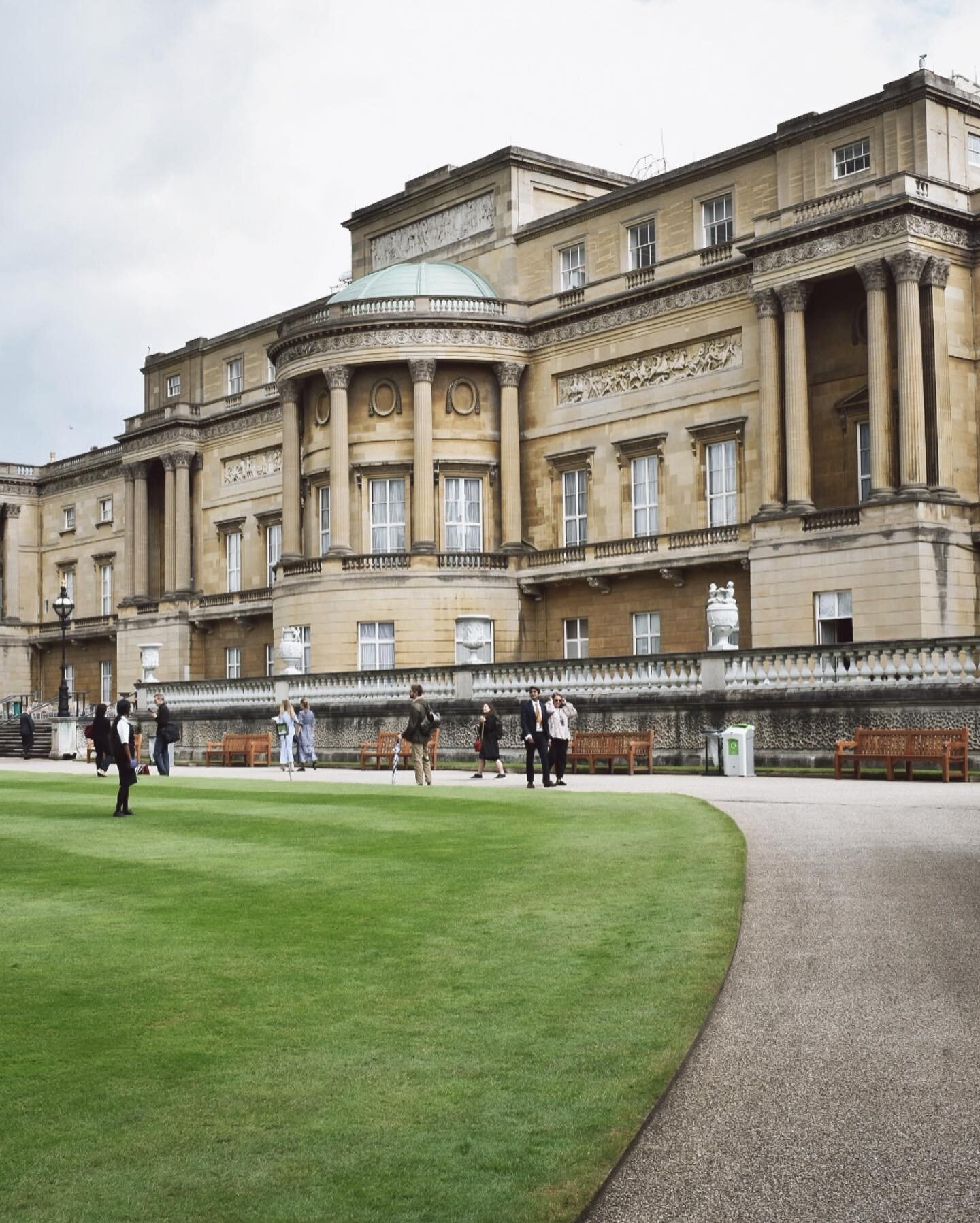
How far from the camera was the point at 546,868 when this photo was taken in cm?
1461

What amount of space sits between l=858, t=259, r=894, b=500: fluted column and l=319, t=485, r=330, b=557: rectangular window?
21.1 m

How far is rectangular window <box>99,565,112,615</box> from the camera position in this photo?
263 feet

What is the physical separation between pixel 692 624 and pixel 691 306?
9983 millimetres

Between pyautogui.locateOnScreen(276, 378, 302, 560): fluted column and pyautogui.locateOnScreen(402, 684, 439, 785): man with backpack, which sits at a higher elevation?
pyautogui.locateOnScreen(276, 378, 302, 560): fluted column

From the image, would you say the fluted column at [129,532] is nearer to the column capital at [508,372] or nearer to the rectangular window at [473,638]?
the column capital at [508,372]

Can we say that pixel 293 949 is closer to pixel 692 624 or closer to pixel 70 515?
pixel 692 624

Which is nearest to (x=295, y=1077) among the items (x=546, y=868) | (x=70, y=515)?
(x=546, y=868)

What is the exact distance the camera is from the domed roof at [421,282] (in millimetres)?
54969

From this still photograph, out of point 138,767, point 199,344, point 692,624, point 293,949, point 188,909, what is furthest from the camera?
point 199,344

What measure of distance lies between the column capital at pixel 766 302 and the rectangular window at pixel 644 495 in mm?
6865

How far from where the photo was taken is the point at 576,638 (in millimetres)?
52781

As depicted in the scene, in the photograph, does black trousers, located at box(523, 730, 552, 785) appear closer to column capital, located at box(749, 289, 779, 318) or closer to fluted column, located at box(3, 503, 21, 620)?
column capital, located at box(749, 289, 779, 318)

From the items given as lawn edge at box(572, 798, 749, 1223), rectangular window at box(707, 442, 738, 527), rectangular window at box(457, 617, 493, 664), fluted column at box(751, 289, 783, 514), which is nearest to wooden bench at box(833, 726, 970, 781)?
rectangular window at box(457, 617, 493, 664)

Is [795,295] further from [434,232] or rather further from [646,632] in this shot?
[434,232]
